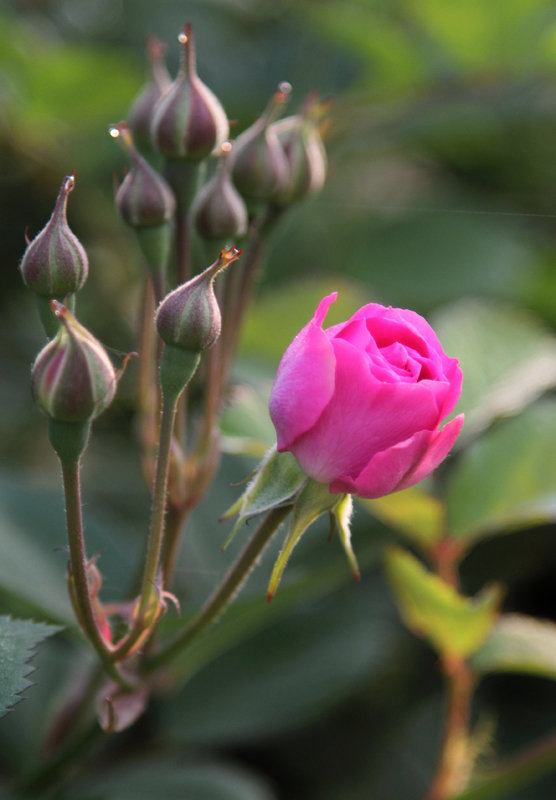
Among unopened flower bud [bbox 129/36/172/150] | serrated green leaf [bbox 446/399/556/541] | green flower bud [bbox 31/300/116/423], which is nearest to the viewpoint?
green flower bud [bbox 31/300/116/423]

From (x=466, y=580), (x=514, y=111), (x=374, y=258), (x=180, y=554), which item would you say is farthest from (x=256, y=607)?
(x=514, y=111)

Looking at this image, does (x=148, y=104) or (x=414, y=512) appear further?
(x=414, y=512)

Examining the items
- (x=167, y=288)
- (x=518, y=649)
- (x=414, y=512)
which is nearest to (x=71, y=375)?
(x=167, y=288)

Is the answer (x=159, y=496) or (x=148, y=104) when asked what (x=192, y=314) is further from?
(x=148, y=104)

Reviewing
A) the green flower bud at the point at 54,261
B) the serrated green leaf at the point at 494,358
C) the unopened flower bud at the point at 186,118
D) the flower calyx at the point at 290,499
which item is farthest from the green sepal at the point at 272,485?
the serrated green leaf at the point at 494,358

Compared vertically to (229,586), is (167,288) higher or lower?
higher

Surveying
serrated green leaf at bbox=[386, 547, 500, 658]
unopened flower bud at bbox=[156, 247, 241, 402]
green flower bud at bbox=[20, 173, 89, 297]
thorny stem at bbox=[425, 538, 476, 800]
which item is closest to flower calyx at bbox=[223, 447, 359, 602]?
unopened flower bud at bbox=[156, 247, 241, 402]

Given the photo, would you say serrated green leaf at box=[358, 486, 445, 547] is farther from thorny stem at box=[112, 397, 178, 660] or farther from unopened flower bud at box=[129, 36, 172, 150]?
unopened flower bud at box=[129, 36, 172, 150]
